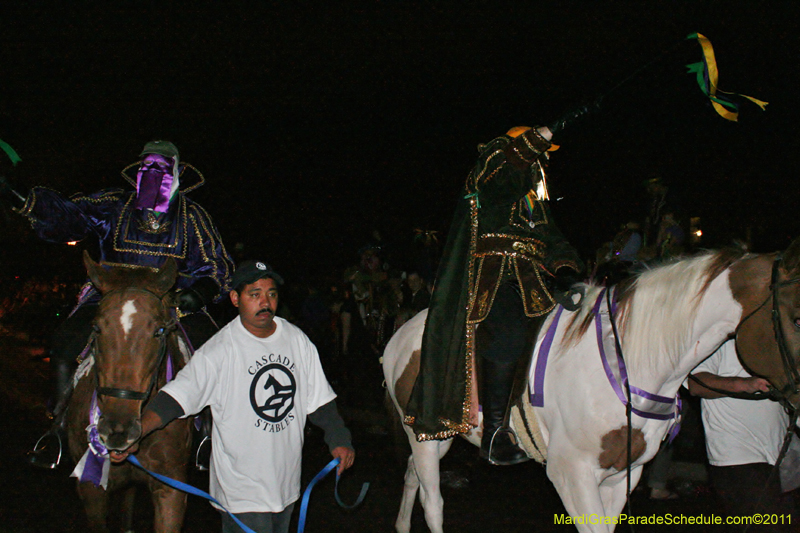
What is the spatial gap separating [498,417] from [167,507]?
7.58 feet

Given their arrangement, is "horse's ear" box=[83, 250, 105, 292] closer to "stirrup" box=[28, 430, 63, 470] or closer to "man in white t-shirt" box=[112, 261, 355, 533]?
"man in white t-shirt" box=[112, 261, 355, 533]

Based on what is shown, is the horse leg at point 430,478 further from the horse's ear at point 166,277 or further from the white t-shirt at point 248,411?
the horse's ear at point 166,277

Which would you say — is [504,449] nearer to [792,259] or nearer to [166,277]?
[792,259]

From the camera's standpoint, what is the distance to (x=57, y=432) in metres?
4.92

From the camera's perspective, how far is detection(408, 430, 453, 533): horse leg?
5357 mm

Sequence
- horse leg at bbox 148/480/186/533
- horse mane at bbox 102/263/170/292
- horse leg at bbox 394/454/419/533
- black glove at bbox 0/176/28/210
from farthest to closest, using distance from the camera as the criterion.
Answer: horse leg at bbox 394/454/419/533 < black glove at bbox 0/176/28/210 < horse leg at bbox 148/480/186/533 < horse mane at bbox 102/263/170/292

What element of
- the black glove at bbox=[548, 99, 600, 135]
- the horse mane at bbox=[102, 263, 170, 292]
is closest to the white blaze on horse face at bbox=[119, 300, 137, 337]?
the horse mane at bbox=[102, 263, 170, 292]

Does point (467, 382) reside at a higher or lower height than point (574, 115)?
lower

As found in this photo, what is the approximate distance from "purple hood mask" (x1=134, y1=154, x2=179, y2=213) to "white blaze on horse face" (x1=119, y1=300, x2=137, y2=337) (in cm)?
145

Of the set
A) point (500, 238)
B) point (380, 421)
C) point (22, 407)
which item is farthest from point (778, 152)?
point (22, 407)

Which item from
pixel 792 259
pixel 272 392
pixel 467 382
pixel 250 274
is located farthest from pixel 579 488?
pixel 250 274

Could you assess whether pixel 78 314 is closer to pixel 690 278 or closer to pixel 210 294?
pixel 210 294

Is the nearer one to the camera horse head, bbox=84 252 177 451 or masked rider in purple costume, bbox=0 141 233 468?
horse head, bbox=84 252 177 451

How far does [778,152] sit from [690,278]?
9.80 meters
